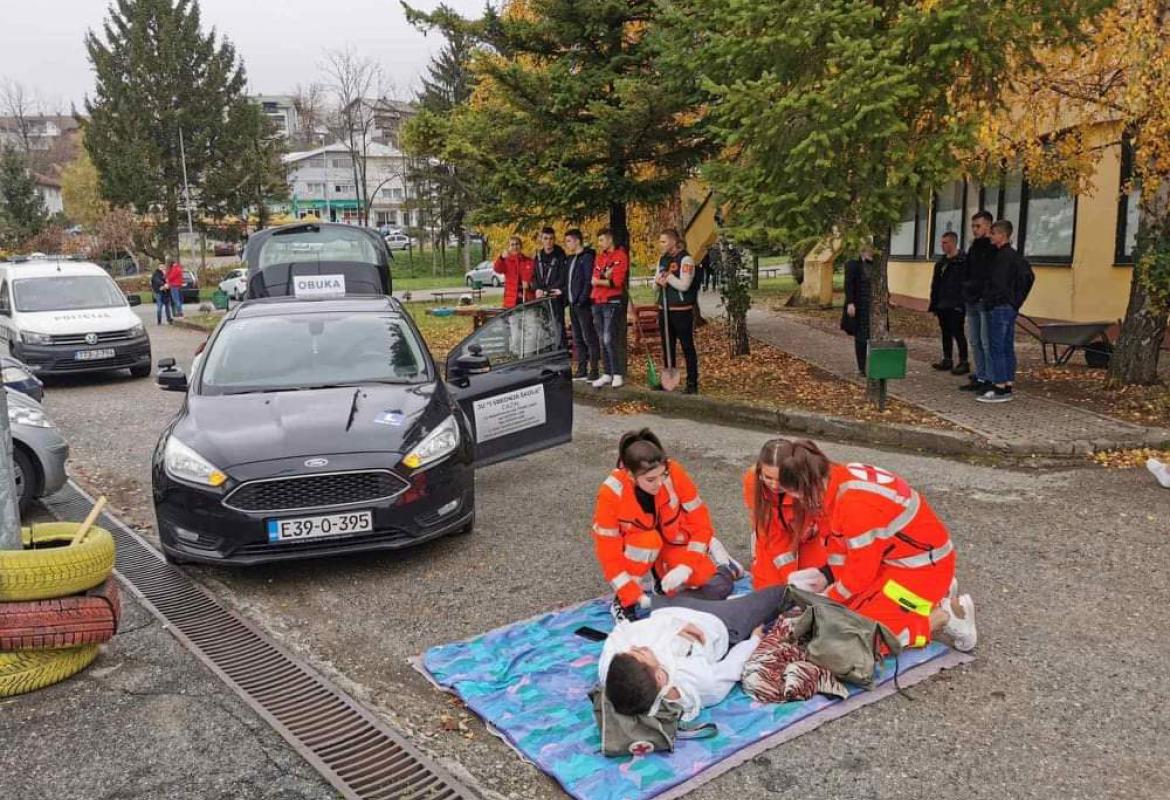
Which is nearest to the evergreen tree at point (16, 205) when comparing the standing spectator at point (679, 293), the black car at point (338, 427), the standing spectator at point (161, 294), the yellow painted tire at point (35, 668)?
the standing spectator at point (161, 294)

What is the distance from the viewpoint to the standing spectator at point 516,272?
13297 mm

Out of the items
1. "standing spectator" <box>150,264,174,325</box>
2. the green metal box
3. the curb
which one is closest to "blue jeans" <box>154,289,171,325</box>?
"standing spectator" <box>150,264,174,325</box>

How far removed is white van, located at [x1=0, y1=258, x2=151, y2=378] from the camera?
45.4 feet

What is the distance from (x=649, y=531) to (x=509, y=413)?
2.74 m

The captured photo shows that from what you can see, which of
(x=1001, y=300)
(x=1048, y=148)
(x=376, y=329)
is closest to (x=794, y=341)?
(x=1048, y=148)

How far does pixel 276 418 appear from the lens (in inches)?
226

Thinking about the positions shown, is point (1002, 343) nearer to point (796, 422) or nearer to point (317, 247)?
Result: point (796, 422)

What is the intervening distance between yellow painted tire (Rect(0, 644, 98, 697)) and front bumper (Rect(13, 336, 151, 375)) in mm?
10954

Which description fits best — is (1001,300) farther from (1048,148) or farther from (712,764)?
(712,764)

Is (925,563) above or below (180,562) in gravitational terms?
above

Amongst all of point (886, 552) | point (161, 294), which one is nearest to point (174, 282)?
point (161, 294)

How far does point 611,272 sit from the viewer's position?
11.1m

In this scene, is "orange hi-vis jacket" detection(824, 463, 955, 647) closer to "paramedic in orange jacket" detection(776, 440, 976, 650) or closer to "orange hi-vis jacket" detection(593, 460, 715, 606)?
"paramedic in orange jacket" detection(776, 440, 976, 650)

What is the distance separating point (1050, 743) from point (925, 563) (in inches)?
37.2
